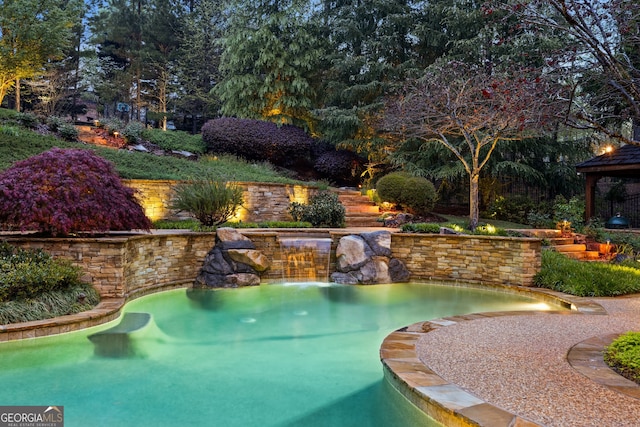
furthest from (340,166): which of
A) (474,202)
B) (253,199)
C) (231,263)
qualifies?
(231,263)

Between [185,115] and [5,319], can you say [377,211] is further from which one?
[185,115]

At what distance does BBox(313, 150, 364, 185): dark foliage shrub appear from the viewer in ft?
55.4

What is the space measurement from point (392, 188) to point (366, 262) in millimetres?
4624

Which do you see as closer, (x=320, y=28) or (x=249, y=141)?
(x=249, y=141)

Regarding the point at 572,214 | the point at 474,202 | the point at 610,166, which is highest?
the point at 610,166

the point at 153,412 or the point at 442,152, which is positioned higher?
the point at 442,152

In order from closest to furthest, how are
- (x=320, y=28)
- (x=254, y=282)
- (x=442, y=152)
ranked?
(x=254, y=282)
(x=442, y=152)
(x=320, y=28)

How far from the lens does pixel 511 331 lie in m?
4.84

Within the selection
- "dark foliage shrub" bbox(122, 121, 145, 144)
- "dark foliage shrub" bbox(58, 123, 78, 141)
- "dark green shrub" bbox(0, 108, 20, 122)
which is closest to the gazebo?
"dark foliage shrub" bbox(122, 121, 145, 144)

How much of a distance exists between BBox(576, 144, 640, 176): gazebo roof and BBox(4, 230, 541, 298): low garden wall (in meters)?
5.79

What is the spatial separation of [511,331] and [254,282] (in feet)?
15.7

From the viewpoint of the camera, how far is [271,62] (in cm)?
1764

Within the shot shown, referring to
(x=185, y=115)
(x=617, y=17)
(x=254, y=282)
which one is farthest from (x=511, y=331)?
(x=185, y=115)

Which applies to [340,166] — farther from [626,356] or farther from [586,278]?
[626,356]
